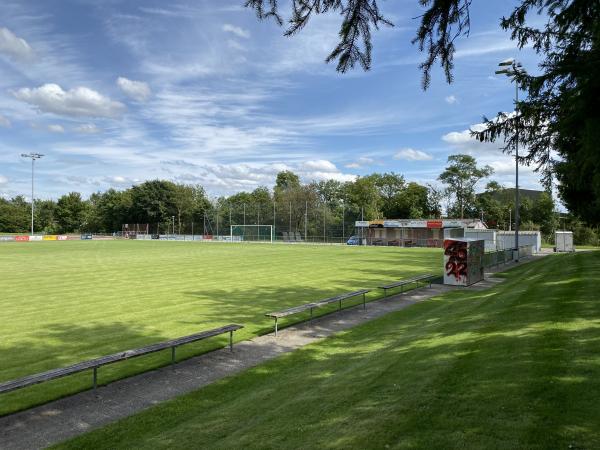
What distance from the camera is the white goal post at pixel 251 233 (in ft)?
288

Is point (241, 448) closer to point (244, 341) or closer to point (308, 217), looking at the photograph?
point (244, 341)

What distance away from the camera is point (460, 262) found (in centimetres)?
1950

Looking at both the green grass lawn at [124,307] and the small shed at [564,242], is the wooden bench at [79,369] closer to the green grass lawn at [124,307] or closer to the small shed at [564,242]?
the green grass lawn at [124,307]

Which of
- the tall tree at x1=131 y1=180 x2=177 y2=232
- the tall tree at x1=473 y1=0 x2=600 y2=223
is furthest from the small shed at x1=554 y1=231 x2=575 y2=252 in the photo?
the tall tree at x1=131 y1=180 x2=177 y2=232

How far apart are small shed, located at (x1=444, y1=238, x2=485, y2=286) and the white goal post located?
219ft

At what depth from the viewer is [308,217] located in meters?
88.2

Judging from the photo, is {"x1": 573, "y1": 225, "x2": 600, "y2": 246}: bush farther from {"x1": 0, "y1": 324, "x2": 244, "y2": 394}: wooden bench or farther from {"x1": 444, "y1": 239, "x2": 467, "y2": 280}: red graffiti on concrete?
{"x1": 0, "y1": 324, "x2": 244, "y2": 394}: wooden bench

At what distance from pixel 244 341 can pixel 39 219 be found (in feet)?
438

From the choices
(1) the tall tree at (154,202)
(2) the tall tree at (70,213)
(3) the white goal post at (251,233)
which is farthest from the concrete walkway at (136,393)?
(2) the tall tree at (70,213)

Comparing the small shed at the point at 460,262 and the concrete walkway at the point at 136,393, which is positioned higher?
the small shed at the point at 460,262

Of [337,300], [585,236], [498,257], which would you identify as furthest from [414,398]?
[585,236]

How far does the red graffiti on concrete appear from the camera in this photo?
19.4 meters

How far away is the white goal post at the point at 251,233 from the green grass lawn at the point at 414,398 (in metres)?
78.0

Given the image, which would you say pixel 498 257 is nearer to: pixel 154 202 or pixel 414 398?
pixel 414 398
